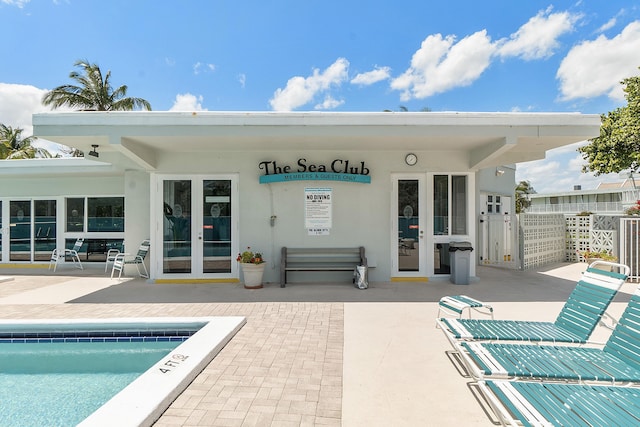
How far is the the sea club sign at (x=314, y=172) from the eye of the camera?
25.3 ft

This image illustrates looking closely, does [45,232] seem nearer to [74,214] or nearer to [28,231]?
[28,231]

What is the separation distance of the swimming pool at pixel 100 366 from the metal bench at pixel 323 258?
3.05 metres

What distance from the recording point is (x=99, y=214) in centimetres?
1066

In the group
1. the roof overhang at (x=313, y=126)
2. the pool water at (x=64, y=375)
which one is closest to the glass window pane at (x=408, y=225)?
the roof overhang at (x=313, y=126)

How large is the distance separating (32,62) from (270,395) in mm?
18083

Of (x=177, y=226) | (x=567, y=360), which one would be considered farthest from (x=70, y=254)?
(x=567, y=360)

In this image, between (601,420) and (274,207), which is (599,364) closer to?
(601,420)

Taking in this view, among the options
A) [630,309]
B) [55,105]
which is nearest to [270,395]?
[630,309]

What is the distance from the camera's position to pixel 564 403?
2.13m

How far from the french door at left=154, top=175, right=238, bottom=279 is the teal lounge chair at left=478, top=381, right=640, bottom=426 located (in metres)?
6.54

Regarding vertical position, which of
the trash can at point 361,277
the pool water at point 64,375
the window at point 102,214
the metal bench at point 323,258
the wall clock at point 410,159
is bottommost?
the pool water at point 64,375

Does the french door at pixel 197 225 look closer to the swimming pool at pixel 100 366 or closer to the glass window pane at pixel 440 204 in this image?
the swimming pool at pixel 100 366

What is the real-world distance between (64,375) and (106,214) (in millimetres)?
8275

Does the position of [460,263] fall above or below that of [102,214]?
below
